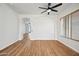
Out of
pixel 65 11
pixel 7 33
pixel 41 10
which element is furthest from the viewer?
pixel 7 33

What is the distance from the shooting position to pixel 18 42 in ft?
6.13

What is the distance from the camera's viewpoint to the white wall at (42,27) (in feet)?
6.37

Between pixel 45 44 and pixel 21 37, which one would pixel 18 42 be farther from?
pixel 45 44

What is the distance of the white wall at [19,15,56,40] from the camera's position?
76.4 inches

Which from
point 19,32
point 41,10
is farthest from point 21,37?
point 41,10

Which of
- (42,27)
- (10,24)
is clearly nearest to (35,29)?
(42,27)

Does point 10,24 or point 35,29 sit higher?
point 10,24

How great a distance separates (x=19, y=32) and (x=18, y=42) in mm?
180

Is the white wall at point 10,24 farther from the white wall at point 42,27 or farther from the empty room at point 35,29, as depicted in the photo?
the white wall at point 42,27

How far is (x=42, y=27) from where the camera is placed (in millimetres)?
2016

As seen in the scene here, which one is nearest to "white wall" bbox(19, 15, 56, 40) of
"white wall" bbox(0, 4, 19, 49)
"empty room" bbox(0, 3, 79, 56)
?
"empty room" bbox(0, 3, 79, 56)

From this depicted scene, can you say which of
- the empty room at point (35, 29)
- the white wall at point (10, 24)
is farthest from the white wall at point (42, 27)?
the white wall at point (10, 24)

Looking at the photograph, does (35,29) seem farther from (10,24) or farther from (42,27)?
(10,24)

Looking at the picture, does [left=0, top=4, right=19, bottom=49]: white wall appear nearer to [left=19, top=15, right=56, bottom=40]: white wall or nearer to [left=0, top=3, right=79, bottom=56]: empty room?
[left=0, top=3, right=79, bottom=56]: empty room
